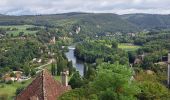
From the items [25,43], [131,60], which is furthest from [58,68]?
[25,43]

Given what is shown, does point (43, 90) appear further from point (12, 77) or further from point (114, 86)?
point (12, 77)

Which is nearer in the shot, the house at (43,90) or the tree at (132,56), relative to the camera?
the house at (43,90)

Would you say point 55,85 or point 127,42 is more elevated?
point 55,85

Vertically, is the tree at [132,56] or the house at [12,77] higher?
the tree at [132,56]

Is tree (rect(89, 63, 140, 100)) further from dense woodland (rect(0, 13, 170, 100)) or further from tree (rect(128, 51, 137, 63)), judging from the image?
tree (rect(128, 51, 137, 63))

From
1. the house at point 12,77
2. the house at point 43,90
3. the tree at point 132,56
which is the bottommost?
the house at point 12,77

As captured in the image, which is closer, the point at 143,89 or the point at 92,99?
the point at 92,99

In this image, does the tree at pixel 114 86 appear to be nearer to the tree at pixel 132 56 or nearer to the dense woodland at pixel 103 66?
the dense woodland at pixel 103 66

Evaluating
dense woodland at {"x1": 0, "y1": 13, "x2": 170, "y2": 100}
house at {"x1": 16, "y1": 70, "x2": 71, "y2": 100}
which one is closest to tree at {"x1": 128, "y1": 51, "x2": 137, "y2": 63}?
dense woodland at {"x1": 0, "y1": 13, "x2": 170, "y2": 100}

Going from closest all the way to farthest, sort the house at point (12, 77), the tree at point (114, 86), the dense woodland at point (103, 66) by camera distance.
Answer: the tree at point (114, 86) → the dense woodland at point (103, 66) → the house at point (12, 77)

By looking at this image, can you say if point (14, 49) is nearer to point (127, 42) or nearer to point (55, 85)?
point (127, 42)

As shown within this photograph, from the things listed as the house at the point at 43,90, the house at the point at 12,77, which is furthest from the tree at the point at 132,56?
the house at the point at 43,90
